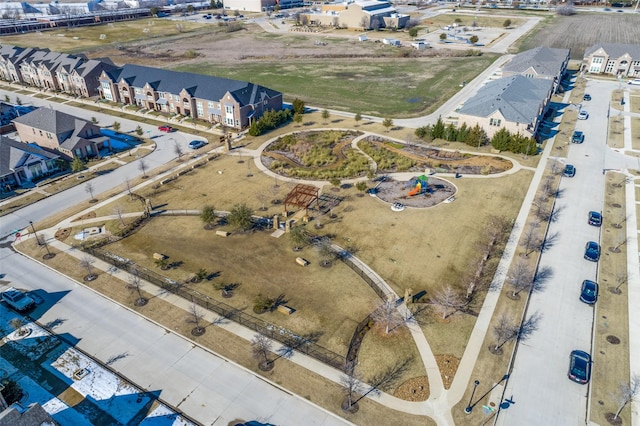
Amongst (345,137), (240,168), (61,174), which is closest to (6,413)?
(240,168)

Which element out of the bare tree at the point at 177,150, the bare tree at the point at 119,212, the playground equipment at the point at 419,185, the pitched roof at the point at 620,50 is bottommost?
the bare tree at the point at 119,212

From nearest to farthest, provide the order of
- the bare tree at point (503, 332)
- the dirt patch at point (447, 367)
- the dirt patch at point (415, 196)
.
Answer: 1. the dirt patch at point (447, 367)
2. the bare tree at point (503, 332)
3. the dirt patch at point (415, 196)

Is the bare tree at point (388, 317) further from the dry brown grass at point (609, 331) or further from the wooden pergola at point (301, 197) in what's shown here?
the wooden pergola at point (301, 197)

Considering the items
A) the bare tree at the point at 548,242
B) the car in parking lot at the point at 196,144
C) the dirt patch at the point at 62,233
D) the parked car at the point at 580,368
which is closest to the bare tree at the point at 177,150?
the car in parking lot at the point at 196,144

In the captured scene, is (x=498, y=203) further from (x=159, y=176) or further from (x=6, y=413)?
(x=6, y=413)

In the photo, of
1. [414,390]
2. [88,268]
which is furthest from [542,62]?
[88,268]

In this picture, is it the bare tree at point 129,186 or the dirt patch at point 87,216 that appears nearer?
the dirt patch at point 87,216
